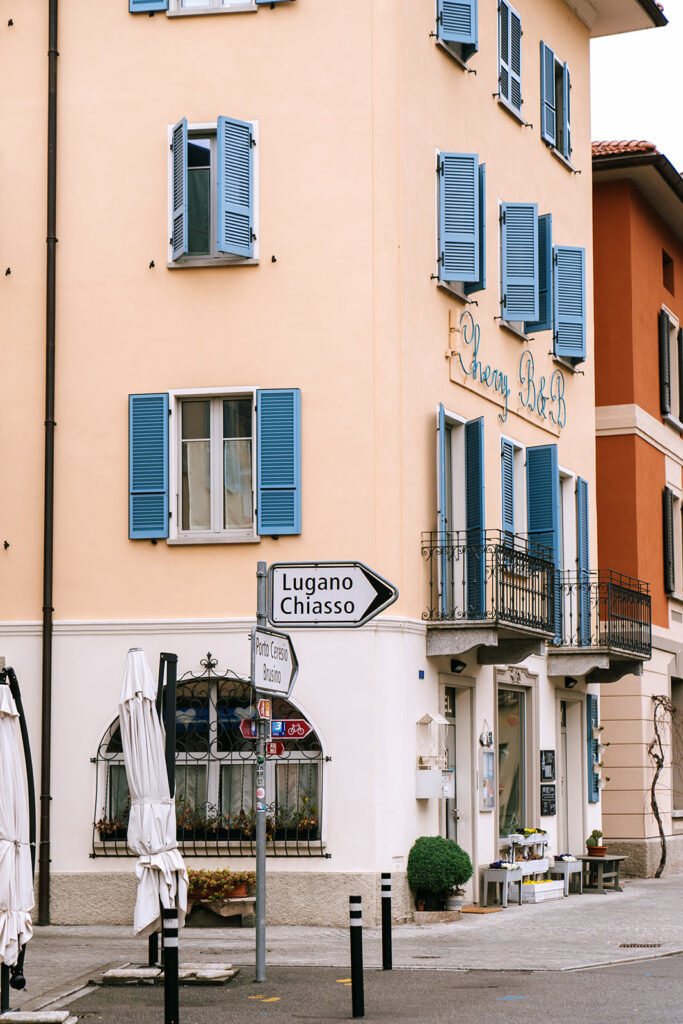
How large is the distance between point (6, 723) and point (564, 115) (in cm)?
1720

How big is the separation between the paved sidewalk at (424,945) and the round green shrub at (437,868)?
476mm

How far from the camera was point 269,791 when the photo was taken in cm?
1884

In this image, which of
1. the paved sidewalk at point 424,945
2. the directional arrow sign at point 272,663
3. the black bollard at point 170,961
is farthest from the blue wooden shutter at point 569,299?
the black bollard at point 170,961

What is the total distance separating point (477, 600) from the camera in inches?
789

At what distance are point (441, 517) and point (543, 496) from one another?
371cm

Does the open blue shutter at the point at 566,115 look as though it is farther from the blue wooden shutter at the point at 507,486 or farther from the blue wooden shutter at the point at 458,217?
the blue wooden shutter at the point at 507,486

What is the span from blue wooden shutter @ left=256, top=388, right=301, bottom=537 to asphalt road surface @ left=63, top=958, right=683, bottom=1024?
6043 mm

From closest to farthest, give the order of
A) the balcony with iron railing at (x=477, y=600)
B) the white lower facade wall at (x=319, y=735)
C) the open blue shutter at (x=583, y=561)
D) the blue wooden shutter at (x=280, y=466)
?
the white lower facade wall at (x=319, y=735) → the blue wooden shutter at (x=280, y=466) → the balcony with iron railing at (x=477, y=600) → the open blue shutter at (x=583, y=561)

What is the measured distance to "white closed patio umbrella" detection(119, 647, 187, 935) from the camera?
13.0 meters

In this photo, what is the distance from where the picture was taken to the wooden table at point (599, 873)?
23750 millimetres

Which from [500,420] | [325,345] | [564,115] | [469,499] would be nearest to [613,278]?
[564,115]

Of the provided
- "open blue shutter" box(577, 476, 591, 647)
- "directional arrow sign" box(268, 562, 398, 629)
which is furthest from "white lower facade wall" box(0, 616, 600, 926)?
"directional arrow sign" box(268, 562, 398, 629)

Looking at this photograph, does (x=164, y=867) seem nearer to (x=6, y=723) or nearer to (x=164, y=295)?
(x=6, y=723)

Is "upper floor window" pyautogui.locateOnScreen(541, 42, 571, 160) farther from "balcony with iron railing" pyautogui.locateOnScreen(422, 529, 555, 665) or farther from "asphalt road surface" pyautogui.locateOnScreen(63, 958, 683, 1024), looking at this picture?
"asphalt road surface" pyautogui.locateOnScreen(63, 958, 683, 1024)
